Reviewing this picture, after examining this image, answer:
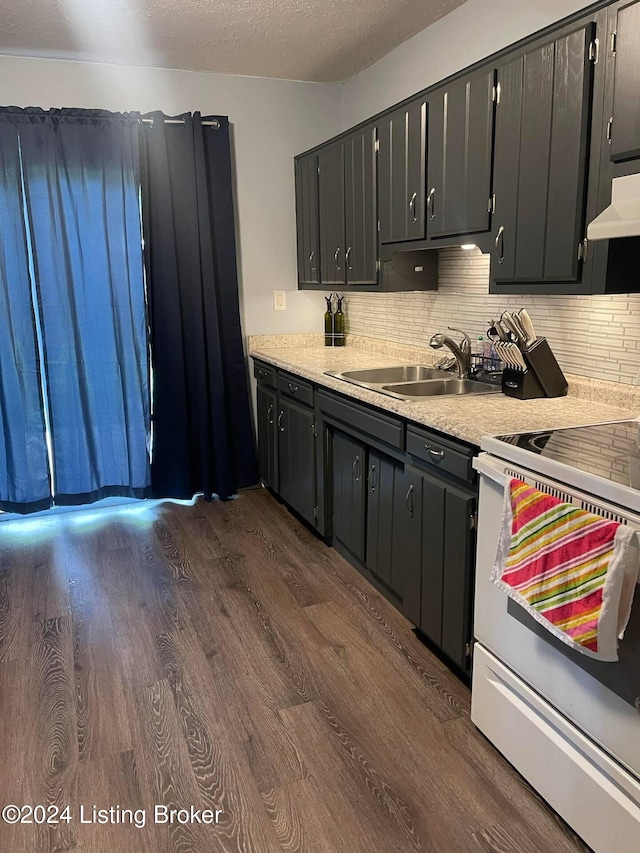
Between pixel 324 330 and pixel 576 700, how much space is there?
3.17 m

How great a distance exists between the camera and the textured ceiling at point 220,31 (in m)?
2.86

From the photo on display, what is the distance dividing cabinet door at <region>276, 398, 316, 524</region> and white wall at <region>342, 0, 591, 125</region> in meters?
1.77

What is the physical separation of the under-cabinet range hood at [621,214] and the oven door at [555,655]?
655mm

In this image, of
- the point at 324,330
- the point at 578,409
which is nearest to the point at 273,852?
the point at 578,409

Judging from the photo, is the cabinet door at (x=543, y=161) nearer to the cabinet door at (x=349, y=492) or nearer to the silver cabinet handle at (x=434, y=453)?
the silver cabinet handle at (x=434, y=453)

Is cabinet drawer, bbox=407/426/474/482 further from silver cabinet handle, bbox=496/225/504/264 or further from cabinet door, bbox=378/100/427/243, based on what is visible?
cabinet door, bbox=378/100/427/243

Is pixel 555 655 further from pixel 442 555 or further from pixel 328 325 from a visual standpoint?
pixel 328 325

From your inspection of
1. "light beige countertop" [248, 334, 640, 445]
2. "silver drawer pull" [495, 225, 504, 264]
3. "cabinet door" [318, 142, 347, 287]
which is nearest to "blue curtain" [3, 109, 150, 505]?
"cabinet door" [318, 142, 347, 287]

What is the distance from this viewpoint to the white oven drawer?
1.44 metres

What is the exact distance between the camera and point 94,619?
107 inches

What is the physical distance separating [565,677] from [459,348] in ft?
5.46

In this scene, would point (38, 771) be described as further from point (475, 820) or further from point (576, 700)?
point (576, 700)

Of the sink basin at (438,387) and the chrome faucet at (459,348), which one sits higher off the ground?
the chrome faucet at (459,348)

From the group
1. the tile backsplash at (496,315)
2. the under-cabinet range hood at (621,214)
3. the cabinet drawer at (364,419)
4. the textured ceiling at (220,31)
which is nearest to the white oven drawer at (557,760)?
the cabinet drawer at (364,419)
